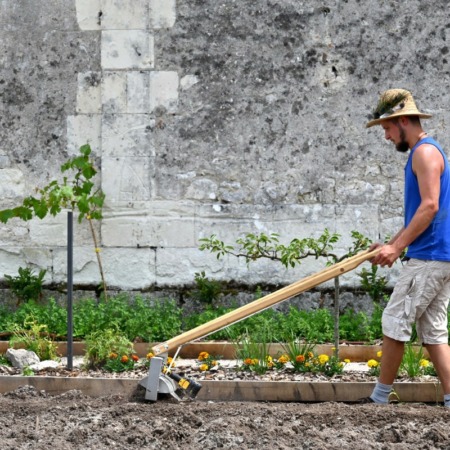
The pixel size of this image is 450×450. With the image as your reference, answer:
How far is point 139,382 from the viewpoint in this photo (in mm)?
5562

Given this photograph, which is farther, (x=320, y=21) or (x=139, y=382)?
(x=320, y=21)

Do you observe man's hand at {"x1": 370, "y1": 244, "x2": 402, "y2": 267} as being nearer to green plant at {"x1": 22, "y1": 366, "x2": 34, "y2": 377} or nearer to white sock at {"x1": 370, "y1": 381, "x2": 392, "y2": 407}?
white sock at {"x1": 370, "y1": 381, "x2": 392, "y2": 407}

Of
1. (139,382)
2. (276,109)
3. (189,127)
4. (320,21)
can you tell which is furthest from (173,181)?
(139,382)

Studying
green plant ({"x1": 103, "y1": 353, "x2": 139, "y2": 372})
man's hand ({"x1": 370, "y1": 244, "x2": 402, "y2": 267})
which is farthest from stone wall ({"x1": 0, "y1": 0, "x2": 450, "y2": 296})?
man's hand ({"x1": 370, "y1": 244, "x2": 402, "y2": 267})

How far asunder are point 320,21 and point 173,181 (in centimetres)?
178

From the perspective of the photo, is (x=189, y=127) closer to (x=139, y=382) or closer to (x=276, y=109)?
(x=276, y=109)

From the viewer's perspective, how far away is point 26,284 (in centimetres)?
852

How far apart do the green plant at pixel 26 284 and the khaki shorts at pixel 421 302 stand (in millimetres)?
3821

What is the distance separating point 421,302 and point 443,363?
345 mm

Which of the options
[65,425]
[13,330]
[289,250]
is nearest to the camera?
[65,425]

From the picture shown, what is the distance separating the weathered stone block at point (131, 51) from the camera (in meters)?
8.45

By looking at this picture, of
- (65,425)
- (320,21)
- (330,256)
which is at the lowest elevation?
(65,425)

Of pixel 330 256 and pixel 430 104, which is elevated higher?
pixel 430 104

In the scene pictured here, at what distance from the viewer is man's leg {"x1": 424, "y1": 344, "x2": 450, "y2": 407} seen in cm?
541
